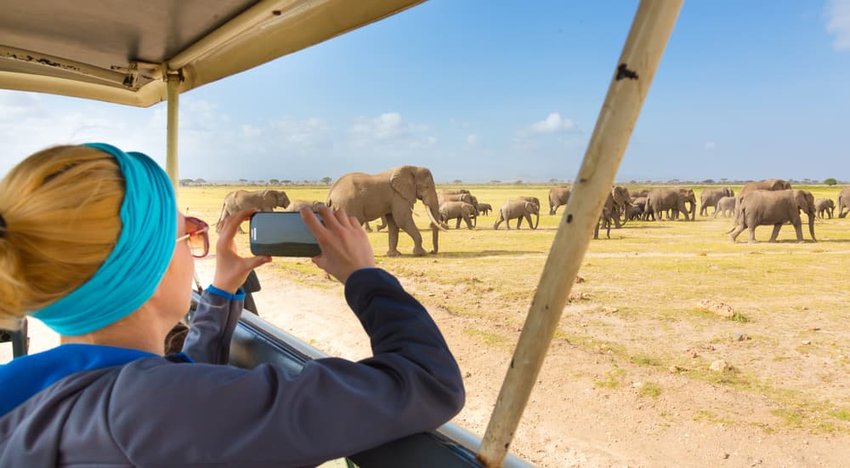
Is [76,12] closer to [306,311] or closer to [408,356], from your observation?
[408,356]

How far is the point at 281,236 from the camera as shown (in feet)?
2.13

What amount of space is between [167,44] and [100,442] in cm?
139

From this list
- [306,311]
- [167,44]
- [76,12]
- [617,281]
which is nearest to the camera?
[76,12]

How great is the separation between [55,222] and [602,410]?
459cm

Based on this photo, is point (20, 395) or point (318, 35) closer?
point (20, 395)

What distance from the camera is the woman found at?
15.4 inches

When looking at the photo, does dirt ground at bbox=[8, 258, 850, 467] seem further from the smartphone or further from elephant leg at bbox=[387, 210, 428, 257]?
elephant leg at bbox=[387, 210, 428, 257]

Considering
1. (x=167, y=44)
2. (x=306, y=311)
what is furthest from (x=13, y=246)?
(x=306, y=311)

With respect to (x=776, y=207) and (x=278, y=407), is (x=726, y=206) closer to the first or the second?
(x=776, y=207)

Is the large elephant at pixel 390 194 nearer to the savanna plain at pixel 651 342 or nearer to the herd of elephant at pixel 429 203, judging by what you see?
the herd of elephant at pixel 429 203

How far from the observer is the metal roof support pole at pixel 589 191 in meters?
0.42

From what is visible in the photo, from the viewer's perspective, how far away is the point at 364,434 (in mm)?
436

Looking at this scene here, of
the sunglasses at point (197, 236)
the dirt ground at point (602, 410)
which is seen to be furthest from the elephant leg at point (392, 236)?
the sunglasses at point (197, 236)

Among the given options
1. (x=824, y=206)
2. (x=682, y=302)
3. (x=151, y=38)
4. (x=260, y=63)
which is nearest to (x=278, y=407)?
(x=260, y=63)
